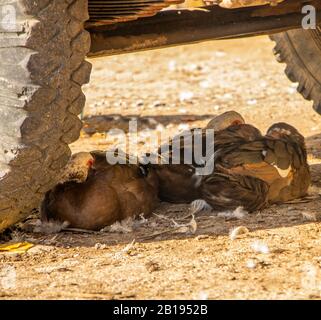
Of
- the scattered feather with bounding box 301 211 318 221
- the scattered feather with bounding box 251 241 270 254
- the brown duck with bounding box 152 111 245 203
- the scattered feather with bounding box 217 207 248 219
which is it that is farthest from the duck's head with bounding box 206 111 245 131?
the scattered feather with bounding box 251 241 270 254

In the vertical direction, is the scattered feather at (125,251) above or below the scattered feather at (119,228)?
below

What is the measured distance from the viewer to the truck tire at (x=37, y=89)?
153 inches

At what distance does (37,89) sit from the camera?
391 centimetres

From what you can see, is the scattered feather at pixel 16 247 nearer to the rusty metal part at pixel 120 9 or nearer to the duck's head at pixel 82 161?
the duck's head at pixel 82 161

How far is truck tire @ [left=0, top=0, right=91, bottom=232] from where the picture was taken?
3.88 metres

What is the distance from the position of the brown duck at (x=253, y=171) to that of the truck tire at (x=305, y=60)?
1.14m

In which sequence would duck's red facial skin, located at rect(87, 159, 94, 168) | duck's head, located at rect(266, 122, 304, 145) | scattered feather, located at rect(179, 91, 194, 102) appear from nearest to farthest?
duck's red facial skin, located at rect(87, 159, 94, 168) < duck's head, located at rect(266, 122, 304, 145) < scattered feather, located at rect(179, 91, 194, 102)

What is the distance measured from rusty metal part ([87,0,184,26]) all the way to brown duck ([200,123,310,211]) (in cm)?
101

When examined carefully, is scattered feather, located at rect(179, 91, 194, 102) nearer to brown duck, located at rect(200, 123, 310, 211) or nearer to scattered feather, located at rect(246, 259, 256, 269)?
brown duck, located at rect(200, 123, 310, 211)

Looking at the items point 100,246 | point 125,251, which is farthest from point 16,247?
point 125,251

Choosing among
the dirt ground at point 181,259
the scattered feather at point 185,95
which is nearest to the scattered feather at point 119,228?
the dirt ground at point 181,259

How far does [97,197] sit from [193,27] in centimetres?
107

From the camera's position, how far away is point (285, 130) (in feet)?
17.3

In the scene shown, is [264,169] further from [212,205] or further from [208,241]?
[208,241]
